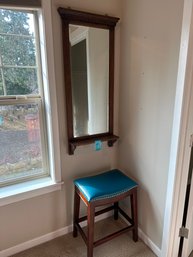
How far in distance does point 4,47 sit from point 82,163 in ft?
3.74

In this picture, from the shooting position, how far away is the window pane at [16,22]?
4.41 ft

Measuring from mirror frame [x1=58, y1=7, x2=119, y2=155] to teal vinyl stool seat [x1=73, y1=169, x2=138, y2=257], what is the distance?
0.32 meters

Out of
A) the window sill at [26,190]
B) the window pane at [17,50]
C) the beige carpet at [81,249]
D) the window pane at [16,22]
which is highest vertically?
the window pane at [16,22]

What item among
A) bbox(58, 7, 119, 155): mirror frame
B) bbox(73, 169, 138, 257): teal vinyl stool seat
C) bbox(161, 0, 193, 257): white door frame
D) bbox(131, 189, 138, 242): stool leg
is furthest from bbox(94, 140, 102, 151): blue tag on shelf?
bbox(161, 0, 193, 257): white door frame

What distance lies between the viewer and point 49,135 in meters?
1.59

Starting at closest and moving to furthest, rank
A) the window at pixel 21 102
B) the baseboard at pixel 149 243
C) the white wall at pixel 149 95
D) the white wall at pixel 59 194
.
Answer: the white wall at pixel 149 95
the window at pixel 21 102
the white wall at pixel 59 194
the baseboard at pixel 149 243

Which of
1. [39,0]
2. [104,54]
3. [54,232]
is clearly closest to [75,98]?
[104,54]

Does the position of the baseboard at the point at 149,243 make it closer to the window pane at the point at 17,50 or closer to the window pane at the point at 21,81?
the window pane at the point at 21,81

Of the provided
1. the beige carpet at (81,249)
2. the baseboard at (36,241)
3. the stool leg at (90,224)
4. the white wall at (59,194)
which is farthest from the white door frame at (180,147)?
the baseboard at (36,241)

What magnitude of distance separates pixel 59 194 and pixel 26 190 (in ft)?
1.02

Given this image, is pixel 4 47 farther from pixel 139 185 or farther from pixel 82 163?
pixel 139 185

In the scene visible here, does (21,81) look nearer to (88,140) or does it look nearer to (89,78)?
(89,78)

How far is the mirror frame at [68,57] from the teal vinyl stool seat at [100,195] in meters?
0.32

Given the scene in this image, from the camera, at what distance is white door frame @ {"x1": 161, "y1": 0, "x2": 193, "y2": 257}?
3.72ft
